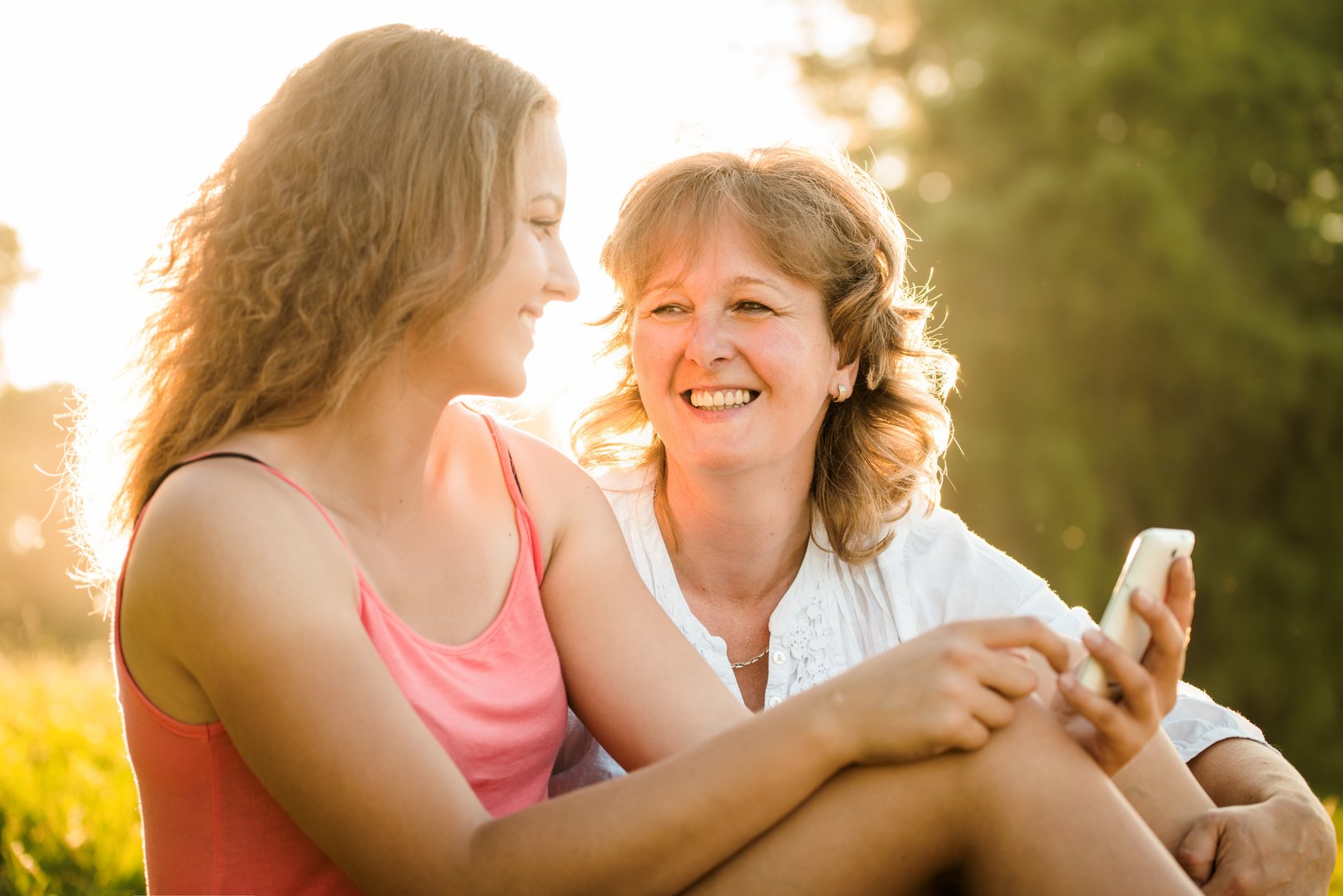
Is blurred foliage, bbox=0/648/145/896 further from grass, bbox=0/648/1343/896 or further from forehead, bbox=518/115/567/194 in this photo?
forehead, bbox=518/115/567/194

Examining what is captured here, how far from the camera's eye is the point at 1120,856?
176cm

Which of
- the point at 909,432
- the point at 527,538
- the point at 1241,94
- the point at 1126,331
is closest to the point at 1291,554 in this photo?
the point at 1126,331

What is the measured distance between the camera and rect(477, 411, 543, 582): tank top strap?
255cm

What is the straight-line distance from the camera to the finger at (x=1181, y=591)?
2016mm

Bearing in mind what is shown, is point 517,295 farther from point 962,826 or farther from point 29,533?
point 29,533

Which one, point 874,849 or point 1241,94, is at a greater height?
point 1241,94

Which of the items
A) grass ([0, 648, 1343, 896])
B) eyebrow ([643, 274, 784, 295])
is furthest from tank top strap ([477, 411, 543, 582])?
grass ([0, 648, 1343, 896])

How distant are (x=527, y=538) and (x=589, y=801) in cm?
77

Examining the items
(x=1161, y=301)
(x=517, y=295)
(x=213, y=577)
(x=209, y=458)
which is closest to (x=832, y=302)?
(x=517, y=295)

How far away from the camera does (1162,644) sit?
199cm

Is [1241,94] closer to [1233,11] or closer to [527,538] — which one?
[1233,11]

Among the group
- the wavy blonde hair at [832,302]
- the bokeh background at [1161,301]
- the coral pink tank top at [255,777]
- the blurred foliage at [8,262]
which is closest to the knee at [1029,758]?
the coral pink tank top at [255,777]

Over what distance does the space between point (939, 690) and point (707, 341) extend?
154 cm

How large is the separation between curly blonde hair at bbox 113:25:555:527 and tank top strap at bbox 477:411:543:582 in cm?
51
